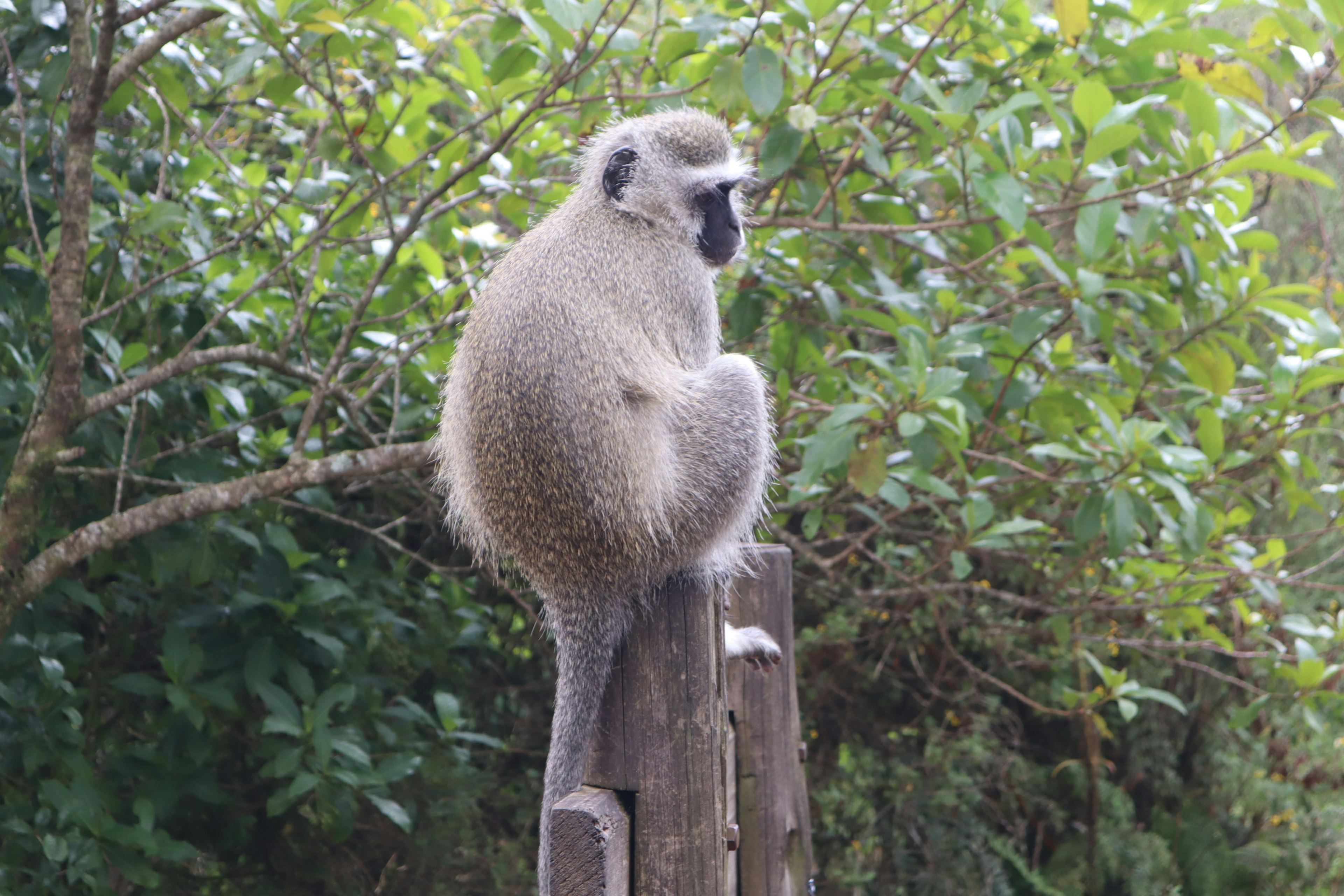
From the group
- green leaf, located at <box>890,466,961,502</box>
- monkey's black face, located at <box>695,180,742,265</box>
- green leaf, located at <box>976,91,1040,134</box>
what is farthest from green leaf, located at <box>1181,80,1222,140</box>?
monkey's black face, located at <box>695,180,742,265</box>

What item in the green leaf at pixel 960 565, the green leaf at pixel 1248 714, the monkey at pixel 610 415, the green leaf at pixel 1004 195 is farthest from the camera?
the green leaf at pixel 1248 714

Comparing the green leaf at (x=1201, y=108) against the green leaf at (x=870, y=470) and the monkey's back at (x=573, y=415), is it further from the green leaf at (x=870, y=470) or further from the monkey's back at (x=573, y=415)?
the monkey's back at (x=573, y=415)

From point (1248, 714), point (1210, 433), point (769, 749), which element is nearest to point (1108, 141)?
point (1210, 433)

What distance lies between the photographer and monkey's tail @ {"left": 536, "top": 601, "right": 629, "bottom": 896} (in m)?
2.20

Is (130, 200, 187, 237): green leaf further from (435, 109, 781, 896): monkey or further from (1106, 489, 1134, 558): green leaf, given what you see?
(1106, 489, 1134, 558): green leaf

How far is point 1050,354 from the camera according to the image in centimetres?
400

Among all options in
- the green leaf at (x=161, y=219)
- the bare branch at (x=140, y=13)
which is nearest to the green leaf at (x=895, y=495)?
the green leaf at (x=161, y=219)

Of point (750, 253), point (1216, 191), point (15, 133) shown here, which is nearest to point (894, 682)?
point (750, 253)

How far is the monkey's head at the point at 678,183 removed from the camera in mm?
2895

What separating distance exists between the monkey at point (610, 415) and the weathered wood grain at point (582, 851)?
55mm

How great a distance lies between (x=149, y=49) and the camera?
9.43 feet

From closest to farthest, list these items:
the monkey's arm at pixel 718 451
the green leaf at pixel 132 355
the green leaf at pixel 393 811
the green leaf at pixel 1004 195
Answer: the monkey's arm at pixel 718 451 < the green leaf at pixel 1004 195 < the green leaf at pixel 132 355 < the green leaf at pixel 393 811

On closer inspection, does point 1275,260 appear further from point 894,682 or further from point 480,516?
point 480,516

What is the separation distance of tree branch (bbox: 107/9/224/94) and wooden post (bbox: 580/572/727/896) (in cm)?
225
